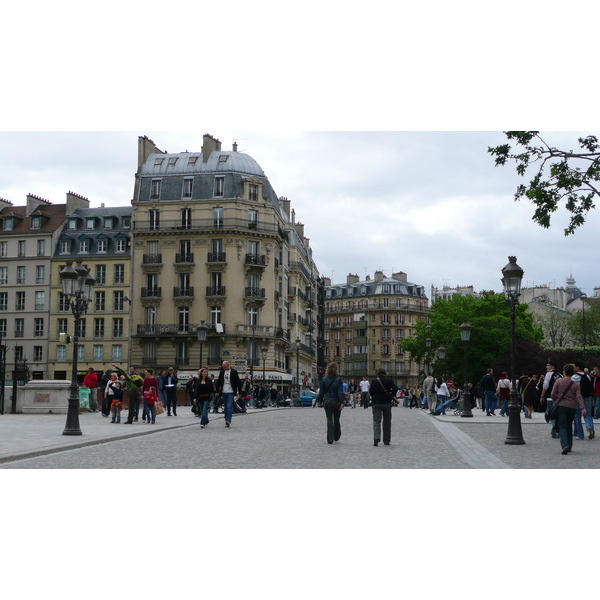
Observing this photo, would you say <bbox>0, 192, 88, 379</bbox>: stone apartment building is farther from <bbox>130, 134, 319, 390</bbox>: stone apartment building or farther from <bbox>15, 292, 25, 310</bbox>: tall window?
<bbox>130, 134, 319, 390</bbox>: stone apartment building

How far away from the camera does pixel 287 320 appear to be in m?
80.1

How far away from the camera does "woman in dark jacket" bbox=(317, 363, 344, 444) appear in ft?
56.5

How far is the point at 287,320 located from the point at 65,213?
72.3 feet

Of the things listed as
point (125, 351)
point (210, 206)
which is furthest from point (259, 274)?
point (125, 351)

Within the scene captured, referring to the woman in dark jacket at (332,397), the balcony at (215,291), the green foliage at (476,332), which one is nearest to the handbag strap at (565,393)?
the woman in dark jacket at (332,397)

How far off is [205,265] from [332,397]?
53593 mm

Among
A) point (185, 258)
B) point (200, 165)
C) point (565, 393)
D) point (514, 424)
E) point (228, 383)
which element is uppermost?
point (200, 165)

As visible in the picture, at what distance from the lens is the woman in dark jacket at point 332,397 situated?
56.5ft

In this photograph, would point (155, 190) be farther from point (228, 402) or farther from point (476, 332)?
point (228, 402)

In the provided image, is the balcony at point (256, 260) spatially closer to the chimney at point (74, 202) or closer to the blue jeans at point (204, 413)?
the chimney at point (74, 202)

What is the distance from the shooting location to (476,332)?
248ft

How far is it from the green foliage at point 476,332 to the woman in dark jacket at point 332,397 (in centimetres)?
5386

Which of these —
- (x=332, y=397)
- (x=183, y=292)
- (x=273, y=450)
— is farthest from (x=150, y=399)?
(x=183, y=292)

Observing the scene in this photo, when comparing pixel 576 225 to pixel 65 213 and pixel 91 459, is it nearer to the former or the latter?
pixel 91 459
